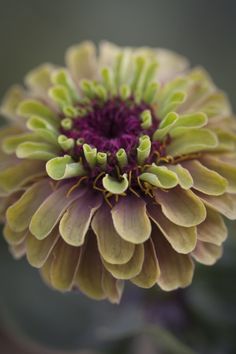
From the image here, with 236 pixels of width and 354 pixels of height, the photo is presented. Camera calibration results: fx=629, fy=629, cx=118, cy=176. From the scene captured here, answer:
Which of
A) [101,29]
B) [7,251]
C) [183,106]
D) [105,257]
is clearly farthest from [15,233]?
[101,29]

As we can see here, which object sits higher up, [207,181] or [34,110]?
[34,110]

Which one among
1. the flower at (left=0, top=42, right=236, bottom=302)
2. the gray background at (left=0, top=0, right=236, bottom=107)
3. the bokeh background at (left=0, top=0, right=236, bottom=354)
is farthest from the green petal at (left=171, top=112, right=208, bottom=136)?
the gray background at (left=0, top=0, right=236, bottom=107)

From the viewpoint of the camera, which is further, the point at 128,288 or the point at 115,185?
the point at 128,288

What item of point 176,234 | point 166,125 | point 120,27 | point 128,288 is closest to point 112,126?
point 166,125

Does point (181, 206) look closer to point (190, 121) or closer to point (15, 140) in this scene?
point (190, 121)

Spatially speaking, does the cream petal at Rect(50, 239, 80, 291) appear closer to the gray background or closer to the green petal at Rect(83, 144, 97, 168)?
the green petal at Rect(83, 144, 97, 168)

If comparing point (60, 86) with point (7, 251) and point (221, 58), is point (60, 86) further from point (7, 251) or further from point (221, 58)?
point (221, 58)
